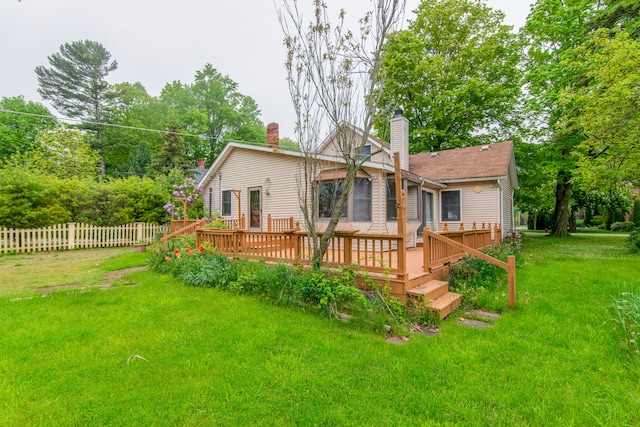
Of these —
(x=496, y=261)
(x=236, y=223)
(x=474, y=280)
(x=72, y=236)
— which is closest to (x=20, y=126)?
(x=72, y=236)

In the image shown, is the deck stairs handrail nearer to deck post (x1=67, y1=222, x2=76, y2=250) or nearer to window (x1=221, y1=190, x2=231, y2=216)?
window (x1=221, y1=190, x2=231, y2=216)

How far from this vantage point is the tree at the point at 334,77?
4395 mm

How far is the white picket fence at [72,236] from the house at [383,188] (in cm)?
324

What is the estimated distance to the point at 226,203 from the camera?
12492 millimetres

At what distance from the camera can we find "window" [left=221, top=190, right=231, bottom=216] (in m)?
12.4

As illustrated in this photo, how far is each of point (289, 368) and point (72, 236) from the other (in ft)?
41.5

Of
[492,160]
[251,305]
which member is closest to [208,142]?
[492,160]

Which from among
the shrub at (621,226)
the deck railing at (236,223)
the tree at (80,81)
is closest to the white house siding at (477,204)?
the deck railing at (236,223)

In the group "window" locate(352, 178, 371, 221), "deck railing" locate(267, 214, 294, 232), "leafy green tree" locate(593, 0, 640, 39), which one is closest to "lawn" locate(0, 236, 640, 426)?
"window" locate(352, 178, 371, 221)

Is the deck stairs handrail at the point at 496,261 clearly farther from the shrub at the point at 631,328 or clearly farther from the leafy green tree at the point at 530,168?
the leafy green tree at the point at 530,168

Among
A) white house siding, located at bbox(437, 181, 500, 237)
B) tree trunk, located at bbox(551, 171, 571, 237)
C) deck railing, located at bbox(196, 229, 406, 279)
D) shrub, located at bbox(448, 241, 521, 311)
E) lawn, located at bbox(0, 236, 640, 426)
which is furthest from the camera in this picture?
tree trunk, located at bbox(551, 171, 571, 237)

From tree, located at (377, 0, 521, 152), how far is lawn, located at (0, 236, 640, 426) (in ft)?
50.0

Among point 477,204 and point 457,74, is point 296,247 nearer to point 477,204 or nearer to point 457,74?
point 477,204

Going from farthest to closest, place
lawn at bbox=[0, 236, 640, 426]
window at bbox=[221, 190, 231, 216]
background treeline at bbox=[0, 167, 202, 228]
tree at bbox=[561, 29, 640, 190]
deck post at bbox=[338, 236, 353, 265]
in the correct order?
window at bbox=[221, 190, 231, 216] < background treeline at bbox=[0, 167, 202, 228] < tree at bbox=[561, 29, 640, 190] < deck post at bbox=[338, 236, 353, 265] < lawn at bbox=[0, 236, 640, 426]
